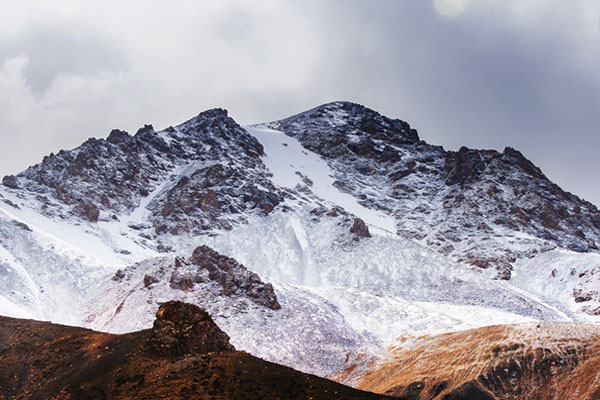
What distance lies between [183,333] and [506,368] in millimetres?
32378

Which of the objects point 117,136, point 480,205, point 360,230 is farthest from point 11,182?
point 480,205

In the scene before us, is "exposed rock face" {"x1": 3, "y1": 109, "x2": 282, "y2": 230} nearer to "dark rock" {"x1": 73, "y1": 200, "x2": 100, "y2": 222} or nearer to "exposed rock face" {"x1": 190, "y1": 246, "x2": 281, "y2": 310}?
"dark rock" {"x1": 73, "y1": 200, "x2": 100, "y2": 222}

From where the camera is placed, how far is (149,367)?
2481cm

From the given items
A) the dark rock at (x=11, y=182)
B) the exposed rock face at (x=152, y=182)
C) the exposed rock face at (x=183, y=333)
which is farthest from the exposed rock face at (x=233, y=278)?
the dark rock at (x=11, y=182)

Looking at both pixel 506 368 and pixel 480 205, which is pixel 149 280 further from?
pixel 480 205

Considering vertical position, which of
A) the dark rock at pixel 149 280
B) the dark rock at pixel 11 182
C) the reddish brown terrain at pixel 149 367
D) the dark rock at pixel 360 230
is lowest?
the reddish brown terrain at pixel 149 367

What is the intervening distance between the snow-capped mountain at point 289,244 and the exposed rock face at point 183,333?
3520 cm

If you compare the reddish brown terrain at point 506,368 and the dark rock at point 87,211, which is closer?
the reddish brown terrain at point 506,368

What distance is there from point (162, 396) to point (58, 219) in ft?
340

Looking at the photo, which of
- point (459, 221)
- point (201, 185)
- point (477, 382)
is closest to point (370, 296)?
point (477, 382)

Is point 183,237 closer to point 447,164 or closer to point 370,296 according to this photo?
point 370,296

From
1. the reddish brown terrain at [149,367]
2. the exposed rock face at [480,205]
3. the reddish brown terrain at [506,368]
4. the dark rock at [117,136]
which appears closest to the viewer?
the reddish brown terrain at [149,367]

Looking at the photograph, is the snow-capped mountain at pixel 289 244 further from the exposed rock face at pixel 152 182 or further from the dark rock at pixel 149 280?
the exposed rock face at pixel 152 182

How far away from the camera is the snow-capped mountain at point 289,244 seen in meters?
73.8
